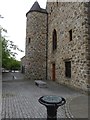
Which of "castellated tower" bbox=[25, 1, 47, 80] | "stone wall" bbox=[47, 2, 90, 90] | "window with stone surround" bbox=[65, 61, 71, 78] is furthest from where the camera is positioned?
"castellated tower" bbox=[25, 1, 47, 80]

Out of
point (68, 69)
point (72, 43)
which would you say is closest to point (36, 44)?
point (68, 69)

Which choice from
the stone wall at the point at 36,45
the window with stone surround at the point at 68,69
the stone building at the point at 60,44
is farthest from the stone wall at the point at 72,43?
the stone wall at the point at 36,45

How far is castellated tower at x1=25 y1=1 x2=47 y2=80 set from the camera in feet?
74.8

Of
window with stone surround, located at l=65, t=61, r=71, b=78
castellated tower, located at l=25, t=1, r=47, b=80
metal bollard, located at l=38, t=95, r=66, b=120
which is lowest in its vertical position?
metal bollard, located at l=38, t=95, r=66, b=120

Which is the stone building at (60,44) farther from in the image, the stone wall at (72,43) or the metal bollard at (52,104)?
the metal bollard at (52,104)

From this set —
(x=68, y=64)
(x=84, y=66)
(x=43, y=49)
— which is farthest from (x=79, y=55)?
(x=43, y=49)

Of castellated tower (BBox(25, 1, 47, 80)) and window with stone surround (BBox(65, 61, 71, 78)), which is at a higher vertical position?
castellated tower (BBox(25, 1, 47, 80))

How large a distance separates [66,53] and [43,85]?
3.14 m

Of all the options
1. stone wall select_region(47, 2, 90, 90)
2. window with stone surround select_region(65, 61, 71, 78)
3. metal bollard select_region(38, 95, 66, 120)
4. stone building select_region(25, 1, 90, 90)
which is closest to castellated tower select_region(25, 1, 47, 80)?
stone building select_region(25, 1, 90, 90)

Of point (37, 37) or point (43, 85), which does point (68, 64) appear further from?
point (37, 37)

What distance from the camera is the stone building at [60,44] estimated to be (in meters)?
12.3

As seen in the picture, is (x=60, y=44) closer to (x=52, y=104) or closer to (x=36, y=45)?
(x=36, y=45)

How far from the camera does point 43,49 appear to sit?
23344 mm

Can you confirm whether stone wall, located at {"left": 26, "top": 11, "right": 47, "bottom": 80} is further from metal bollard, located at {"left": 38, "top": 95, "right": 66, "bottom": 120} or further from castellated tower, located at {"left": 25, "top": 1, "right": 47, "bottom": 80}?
metal bollard, located at {"left": 38, "top": 95, "right": 66, "bottom": 120}
